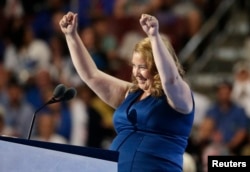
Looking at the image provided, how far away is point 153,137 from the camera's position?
4145 millimetres

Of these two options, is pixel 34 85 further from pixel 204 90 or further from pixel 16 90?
pixel 204 90

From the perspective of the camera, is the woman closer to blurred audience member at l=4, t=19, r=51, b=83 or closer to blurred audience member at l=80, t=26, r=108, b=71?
blurred audience member at l=80, t=26, r=108, b=71

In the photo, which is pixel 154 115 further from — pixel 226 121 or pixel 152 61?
pixel 226 121

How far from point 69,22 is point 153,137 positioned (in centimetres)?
72

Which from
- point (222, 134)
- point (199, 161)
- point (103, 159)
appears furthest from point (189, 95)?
point (222, 134)

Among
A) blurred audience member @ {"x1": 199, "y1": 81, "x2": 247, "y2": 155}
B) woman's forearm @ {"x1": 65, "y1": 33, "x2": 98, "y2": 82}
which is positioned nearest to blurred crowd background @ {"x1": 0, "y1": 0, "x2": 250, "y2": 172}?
blurred audience member @ {"x1": 199, "y1": 81, "x2": 247, "y2": 155}

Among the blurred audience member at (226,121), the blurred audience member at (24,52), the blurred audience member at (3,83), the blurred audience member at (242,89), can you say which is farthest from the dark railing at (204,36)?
the blurred audience member at (3,83)

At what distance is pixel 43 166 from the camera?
12.9ft

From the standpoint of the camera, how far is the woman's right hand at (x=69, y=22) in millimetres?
4477

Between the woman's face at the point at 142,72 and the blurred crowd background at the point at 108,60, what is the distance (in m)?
3.59

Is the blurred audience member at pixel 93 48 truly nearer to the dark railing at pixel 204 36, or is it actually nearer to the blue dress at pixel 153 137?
the dark railing at pixel 204 36

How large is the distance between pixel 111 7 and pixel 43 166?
692cm

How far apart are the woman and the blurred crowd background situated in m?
3.62

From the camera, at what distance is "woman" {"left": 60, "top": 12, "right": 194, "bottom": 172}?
13.4 feet
